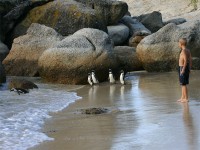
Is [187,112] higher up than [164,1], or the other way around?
[164,1]

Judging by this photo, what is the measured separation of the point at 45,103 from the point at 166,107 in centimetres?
334

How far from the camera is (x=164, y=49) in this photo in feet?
67.8

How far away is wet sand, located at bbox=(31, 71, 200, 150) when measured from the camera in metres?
7.54

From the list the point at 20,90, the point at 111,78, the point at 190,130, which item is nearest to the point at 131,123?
the point at 190,130

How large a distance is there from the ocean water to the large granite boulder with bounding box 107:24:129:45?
9955mm

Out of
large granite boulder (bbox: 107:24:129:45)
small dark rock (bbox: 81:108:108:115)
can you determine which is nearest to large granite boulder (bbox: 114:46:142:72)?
large granite boulder (bbox: 107:24:129:45)

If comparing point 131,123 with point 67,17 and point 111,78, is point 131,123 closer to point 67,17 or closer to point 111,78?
point 111,78

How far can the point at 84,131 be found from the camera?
8.75 meters

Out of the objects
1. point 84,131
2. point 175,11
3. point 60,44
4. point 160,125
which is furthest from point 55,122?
point 175,11

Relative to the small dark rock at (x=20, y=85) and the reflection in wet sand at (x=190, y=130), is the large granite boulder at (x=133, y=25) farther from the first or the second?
the reflection in wet sand at (x=190, y=130)

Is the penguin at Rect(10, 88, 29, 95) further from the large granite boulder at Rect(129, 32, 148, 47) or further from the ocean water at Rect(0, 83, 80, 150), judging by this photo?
the large granite boulder at Rect(129, 32, 148, 47)

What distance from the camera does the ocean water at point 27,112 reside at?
26.8 ft

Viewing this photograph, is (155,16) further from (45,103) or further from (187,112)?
(187,112)

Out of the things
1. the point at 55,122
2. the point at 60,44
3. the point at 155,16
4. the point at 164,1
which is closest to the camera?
the point at 55,122
